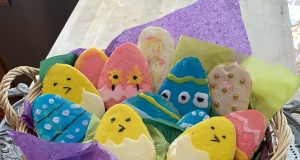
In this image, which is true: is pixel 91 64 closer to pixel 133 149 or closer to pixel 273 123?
pixel 133 149

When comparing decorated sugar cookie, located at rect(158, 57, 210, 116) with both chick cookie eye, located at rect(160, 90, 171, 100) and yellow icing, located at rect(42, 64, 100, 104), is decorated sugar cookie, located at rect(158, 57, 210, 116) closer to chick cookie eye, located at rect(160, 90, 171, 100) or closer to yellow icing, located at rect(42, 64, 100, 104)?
chick cookie eye, located at rect(160, 90, 171, 100)

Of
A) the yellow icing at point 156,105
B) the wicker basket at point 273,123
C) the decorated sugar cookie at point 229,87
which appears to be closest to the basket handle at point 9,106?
the wicker basket at point 273,123

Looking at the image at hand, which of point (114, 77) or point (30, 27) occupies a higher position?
point (114, 77)

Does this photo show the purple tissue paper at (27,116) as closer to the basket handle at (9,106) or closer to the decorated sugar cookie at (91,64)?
the basket handle at (9,106)

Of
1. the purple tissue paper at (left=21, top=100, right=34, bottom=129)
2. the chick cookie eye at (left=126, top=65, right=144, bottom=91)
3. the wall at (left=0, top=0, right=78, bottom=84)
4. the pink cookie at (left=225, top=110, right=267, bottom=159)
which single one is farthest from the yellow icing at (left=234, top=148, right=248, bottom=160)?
the wall at (left=0, top=0, right=78, bottom=84)

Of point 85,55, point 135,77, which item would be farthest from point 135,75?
point 85,55

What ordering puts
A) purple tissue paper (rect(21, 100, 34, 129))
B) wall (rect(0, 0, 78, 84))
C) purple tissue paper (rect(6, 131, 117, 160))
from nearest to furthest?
purple tissue paper (rect(6, 131, 117, 160))
purple tissue paper (rect(21, 100, 34, 129))
wall (rect(0, 0, 78, 84))

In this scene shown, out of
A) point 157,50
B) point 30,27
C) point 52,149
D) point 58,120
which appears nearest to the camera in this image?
point 52,149

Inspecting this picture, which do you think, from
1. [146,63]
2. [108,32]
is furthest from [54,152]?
[108,32]
